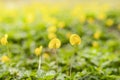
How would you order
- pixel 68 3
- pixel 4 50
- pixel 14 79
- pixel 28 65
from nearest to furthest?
1. pixel 14 79
2. pixel 28 65
3. pixel 4 50
4. pixel 68 3

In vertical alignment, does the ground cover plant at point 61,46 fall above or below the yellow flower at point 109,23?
below

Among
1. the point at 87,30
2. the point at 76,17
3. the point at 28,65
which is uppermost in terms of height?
the point at 76,17

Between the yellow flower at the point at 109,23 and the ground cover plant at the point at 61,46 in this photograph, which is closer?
the ground cover plant at the point at 61,46

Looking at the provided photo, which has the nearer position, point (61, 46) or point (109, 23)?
point (61, 46)

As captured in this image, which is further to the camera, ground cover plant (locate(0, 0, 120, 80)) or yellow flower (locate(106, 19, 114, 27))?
yellow flower (locate(106, 19, 114, 27))

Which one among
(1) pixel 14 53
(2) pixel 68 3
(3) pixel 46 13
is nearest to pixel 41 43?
(1) pixel 14 53

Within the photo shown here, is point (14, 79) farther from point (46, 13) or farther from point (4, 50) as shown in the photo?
point (46, 13)

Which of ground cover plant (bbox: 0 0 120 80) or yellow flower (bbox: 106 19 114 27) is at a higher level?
yellow flower (bbox: 106 19 114 27)

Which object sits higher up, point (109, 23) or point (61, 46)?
point (109, 23)

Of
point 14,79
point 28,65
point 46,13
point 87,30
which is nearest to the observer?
point 14,79

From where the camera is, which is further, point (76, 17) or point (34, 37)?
point (76, 17)

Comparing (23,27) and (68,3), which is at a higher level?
(68,3)
